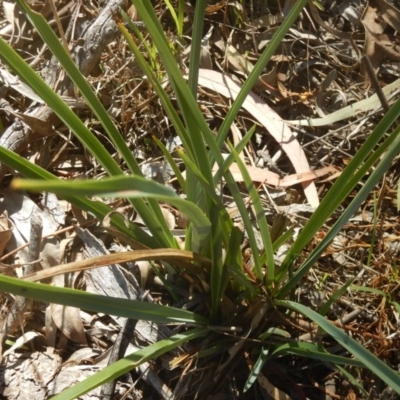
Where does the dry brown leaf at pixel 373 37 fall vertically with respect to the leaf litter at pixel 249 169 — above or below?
above

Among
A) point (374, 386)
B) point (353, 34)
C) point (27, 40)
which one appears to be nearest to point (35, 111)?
point (27, 40)

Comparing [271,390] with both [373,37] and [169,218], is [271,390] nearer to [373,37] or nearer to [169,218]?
[169,218]

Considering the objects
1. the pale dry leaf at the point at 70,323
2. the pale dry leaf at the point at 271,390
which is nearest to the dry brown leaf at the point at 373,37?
the pale dry leaf at the point at 271,390

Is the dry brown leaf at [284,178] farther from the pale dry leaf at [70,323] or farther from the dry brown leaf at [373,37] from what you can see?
the pale dry leaf at [70,323]

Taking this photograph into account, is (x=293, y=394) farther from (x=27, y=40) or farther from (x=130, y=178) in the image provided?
(x=27, y=40)

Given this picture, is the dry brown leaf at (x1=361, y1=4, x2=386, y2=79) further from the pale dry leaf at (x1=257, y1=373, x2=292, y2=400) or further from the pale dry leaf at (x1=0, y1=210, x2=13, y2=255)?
the pale dry leaf at (x1=0, y1=210, x2=13, y2=255)

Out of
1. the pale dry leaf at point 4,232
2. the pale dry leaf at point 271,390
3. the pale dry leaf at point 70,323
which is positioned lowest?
the pale dry leaf at point 271,390

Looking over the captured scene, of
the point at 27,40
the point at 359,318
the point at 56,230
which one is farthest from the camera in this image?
the point at 27,40

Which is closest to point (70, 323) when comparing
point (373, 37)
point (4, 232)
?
point (4, 232)
